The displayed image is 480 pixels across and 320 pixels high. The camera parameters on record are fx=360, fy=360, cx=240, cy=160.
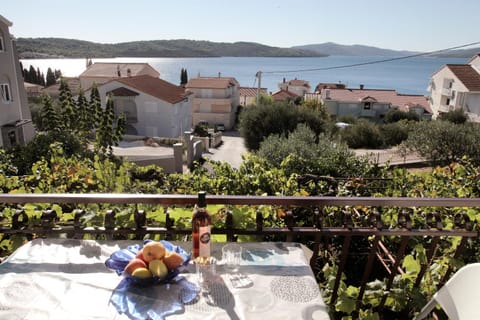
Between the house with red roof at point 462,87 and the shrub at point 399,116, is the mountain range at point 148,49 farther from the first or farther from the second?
the shrub at point 399,116

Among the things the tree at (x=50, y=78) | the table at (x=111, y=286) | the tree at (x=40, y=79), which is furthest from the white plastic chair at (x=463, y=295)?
the tree at (x=50, y=78)

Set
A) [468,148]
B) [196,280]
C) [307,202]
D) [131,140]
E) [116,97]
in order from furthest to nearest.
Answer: [116,97] < [131,140] < [468,148] < [307,202] < [196,280]

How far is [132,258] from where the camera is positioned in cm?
143

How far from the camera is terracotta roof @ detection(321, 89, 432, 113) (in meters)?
40.7

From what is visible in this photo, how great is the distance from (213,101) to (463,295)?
39.2m

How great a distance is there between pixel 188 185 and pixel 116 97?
27.5 m

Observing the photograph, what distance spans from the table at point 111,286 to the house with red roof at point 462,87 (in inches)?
1494

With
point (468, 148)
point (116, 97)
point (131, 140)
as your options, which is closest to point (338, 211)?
point (468, 148)

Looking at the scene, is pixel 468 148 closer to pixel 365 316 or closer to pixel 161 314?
pixel 365 316

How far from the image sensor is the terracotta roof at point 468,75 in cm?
3292

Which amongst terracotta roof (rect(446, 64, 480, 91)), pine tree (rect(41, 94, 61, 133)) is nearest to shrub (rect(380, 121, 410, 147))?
terracotta roof (rect(446, 64, 480, 91))

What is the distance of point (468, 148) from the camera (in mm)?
12719

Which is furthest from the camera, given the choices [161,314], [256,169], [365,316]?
[256,169]

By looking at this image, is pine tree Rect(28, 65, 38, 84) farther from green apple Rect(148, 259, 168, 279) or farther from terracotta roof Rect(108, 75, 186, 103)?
green apple Rect(148, 259, 168, 279)
